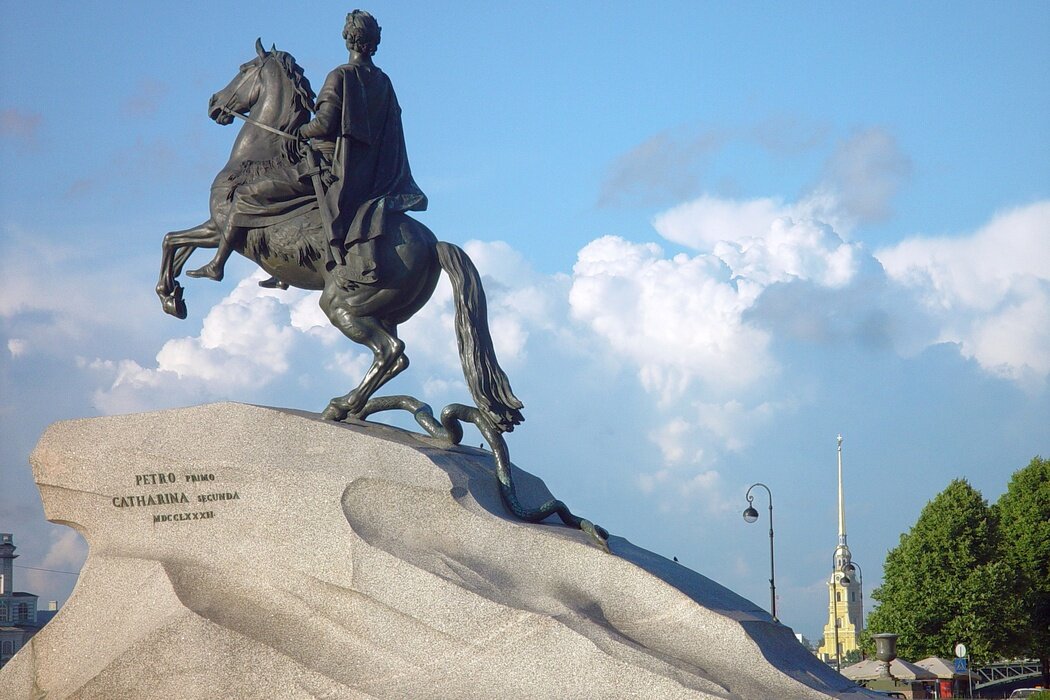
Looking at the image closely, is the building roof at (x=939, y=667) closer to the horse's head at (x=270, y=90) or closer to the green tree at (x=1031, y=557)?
the green tree at (x=1031, y=557)

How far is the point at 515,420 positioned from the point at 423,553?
1976 millimetres

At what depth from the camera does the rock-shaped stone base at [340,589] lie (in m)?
10.5

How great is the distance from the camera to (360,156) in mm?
13281

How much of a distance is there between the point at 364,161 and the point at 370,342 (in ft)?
5.88

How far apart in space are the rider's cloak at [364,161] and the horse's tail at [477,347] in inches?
27.8

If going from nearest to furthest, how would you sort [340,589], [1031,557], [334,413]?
[340,589]
[334,413]
[1031,557]

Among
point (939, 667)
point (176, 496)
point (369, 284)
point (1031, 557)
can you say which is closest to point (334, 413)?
point (369, 284)

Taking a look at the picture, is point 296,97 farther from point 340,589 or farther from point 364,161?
point 340,589

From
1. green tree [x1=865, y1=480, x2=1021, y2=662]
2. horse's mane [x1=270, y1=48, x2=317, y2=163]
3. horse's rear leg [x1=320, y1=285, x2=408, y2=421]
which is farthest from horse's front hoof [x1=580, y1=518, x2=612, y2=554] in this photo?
green tree [x1=865, y1=480, x2=1021, y2=662]

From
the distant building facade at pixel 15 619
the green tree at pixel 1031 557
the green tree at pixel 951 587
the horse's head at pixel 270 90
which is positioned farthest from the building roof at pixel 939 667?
the horse's head at pixel 270 90

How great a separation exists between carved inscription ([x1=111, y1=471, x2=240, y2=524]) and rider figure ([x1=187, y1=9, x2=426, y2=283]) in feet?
7.99

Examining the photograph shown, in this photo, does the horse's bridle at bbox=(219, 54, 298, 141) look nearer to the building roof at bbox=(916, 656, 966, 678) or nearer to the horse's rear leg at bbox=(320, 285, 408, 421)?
the horse's rear leg at bbox=(320, 285, 408, 421)

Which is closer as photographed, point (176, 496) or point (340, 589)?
point (340, 589)

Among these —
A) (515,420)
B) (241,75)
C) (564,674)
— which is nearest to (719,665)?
(564,674)
